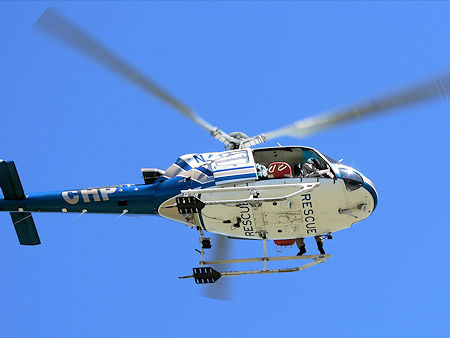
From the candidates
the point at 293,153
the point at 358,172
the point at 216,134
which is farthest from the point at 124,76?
the point at 358,172

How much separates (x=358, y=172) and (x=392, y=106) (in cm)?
192

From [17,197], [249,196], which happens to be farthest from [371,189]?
[17,197]

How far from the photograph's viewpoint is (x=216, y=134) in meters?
15.1

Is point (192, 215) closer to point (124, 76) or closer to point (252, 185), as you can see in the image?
point (252, 185)

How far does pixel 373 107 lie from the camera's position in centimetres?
1247

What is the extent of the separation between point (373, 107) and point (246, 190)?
279 cm

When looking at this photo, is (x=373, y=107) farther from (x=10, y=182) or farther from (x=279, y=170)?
(x=10, y=182)

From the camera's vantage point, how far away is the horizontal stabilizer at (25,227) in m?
16.2

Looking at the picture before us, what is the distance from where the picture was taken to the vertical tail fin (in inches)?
614

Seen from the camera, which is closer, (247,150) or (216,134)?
(247,150)

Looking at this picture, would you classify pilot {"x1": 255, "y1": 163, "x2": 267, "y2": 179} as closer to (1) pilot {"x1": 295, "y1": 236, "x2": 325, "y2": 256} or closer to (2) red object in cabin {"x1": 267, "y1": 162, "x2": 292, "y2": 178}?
(2) red object in cabin {"x1": 267, "y1": 162, "x2": 292, "y2": 178}

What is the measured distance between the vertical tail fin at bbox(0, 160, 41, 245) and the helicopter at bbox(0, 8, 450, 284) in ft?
3.91

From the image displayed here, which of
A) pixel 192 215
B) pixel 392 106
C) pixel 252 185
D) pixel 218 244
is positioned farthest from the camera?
pixel 218 244

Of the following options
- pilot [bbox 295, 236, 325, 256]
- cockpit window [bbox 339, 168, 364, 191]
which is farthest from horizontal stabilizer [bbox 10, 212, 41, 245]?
cockpit window [bbox 339, 168, 364, 191]
